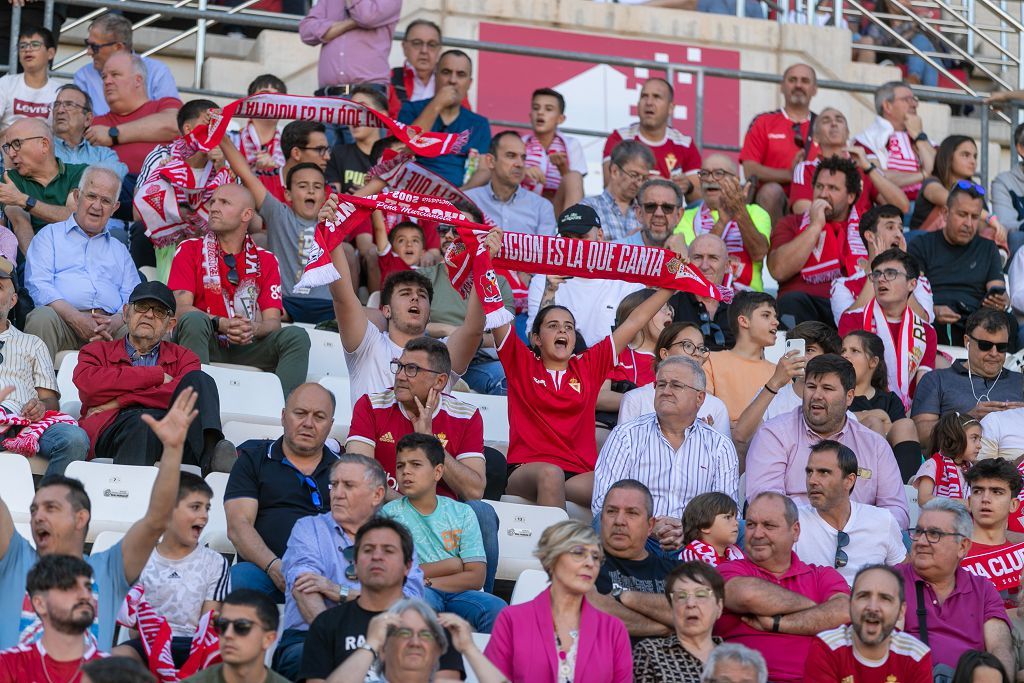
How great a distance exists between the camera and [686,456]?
7.61m

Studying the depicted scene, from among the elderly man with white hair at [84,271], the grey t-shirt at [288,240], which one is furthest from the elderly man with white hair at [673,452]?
the grey t-shirt at [288,240]

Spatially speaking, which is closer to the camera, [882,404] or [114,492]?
[114,492]

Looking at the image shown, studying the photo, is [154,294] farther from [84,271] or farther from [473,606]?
[473,606]

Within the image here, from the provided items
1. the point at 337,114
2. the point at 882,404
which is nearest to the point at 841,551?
the point at 882,404

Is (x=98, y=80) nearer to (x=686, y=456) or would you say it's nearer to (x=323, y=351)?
(x=323, y=351)

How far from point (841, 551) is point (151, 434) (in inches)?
109

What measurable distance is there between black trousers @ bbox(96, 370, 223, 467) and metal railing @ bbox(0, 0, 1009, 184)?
4.33m

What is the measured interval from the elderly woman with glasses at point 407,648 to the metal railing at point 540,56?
6.41 metres

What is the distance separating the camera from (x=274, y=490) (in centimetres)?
694

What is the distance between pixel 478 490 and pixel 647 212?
296 cm

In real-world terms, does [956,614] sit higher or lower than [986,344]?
lower

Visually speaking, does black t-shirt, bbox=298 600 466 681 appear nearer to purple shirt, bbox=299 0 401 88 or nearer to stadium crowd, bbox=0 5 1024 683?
stadium crowd, bbox=0 5 1024 683

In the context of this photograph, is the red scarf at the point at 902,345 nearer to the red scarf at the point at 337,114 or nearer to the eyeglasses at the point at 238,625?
the red scarf at the point at 337,114

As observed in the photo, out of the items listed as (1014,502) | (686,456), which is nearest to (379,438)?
(686,456)
